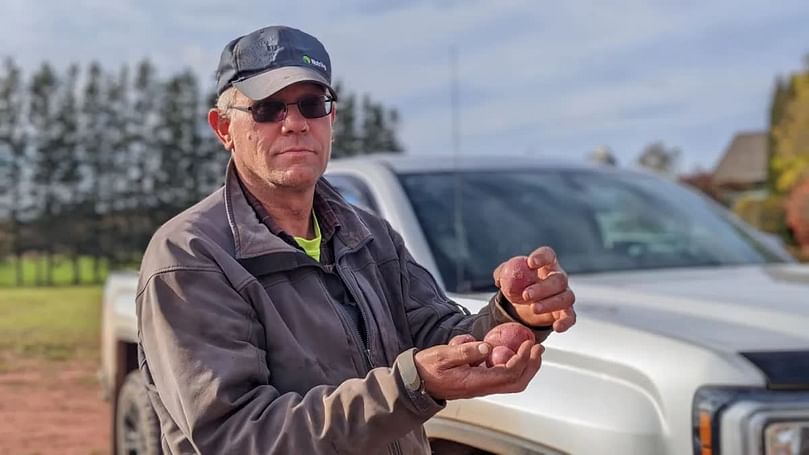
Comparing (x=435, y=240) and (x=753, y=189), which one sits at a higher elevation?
(x=435, y=240)

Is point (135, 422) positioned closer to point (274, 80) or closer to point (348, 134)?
point (348, 134)

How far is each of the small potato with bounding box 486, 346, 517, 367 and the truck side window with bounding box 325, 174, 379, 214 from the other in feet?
6.38

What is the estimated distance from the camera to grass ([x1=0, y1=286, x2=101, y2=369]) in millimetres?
11930

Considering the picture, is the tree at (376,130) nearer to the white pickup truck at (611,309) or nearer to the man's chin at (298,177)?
the white pickup truck at (611,309)

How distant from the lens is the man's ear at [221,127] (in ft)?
6.82

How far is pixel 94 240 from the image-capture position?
2352cm

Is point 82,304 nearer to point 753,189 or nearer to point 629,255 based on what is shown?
point 629,255

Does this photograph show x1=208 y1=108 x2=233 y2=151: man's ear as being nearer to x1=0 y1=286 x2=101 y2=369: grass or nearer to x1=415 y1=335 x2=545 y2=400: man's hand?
x1=415 y1=335 x2=545 y2=400: man's hand

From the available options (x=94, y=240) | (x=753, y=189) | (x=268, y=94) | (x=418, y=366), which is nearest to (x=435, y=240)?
(x=268, y=94)

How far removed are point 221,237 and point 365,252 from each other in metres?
0.36

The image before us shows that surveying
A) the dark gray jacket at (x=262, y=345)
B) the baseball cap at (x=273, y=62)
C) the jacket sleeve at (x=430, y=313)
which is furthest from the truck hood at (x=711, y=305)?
the baseball cap at (x=273, y=62)

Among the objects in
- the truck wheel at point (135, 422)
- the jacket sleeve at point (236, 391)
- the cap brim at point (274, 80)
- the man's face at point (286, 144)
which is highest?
the cap brim at point (274, 80)

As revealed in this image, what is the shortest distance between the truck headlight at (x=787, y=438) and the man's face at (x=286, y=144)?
1.07 metres

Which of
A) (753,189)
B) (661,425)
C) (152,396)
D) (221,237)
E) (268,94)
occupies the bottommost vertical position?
(753,189)
